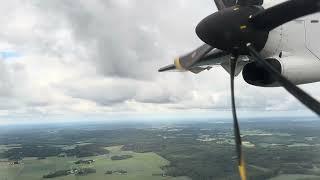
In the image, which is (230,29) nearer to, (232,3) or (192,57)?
(232,3)

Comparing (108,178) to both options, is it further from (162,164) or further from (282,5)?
(282,5)

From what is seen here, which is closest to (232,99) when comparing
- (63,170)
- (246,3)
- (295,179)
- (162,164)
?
(246,3)

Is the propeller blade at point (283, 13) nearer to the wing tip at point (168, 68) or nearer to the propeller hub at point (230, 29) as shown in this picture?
the propeller hub at point (230, 29)

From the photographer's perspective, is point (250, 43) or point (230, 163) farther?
point (230, 163)

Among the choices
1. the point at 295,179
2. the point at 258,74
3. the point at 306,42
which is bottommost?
the point at 295,179

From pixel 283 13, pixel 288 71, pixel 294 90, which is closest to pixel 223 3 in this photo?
pixel 283 13

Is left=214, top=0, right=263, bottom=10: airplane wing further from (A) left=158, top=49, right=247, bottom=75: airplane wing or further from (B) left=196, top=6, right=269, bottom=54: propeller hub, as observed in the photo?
(A) left=158, top=49, right=247, bottom=75: airplane wing
